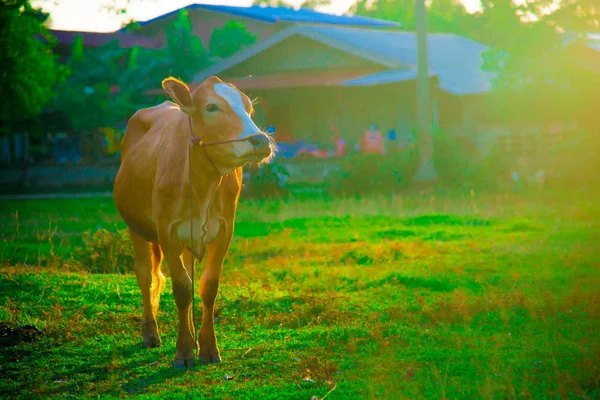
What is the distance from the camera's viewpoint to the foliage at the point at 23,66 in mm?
20375

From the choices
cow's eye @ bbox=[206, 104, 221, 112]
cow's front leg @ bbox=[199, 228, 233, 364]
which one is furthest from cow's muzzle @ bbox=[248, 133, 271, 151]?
cow's front leg @ bbox=[199, 228, 233, 364]

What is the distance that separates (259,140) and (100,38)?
33075mm

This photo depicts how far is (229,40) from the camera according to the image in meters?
30.6

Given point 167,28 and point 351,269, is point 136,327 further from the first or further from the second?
point 167,28

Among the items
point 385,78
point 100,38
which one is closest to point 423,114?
point 385,78

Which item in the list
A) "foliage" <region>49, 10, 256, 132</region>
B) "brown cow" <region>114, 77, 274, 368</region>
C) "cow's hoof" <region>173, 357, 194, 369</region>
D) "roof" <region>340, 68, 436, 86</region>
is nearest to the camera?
"brown cow" <region>114, 77, 274, 368</region>

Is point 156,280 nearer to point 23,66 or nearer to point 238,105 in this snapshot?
point 238,105

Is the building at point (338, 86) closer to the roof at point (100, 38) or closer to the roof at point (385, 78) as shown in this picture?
the roof at point (385, 78)

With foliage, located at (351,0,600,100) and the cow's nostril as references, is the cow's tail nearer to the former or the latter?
the cow's nostril

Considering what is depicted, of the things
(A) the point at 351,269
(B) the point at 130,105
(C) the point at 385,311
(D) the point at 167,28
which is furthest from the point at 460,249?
(D) the point at 167,28

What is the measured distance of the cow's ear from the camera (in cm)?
638

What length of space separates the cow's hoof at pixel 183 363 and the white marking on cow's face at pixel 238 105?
164 cm

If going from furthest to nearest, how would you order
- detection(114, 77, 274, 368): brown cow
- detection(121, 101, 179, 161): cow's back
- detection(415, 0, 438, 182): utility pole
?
detection(415, 0, 438, 182): utility pole
detection(121, 101, 179, 161): cow's back
detection(114, 77, 274, 368): brown cow

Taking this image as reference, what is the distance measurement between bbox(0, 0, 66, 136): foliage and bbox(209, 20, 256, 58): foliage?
6927 millimetres
